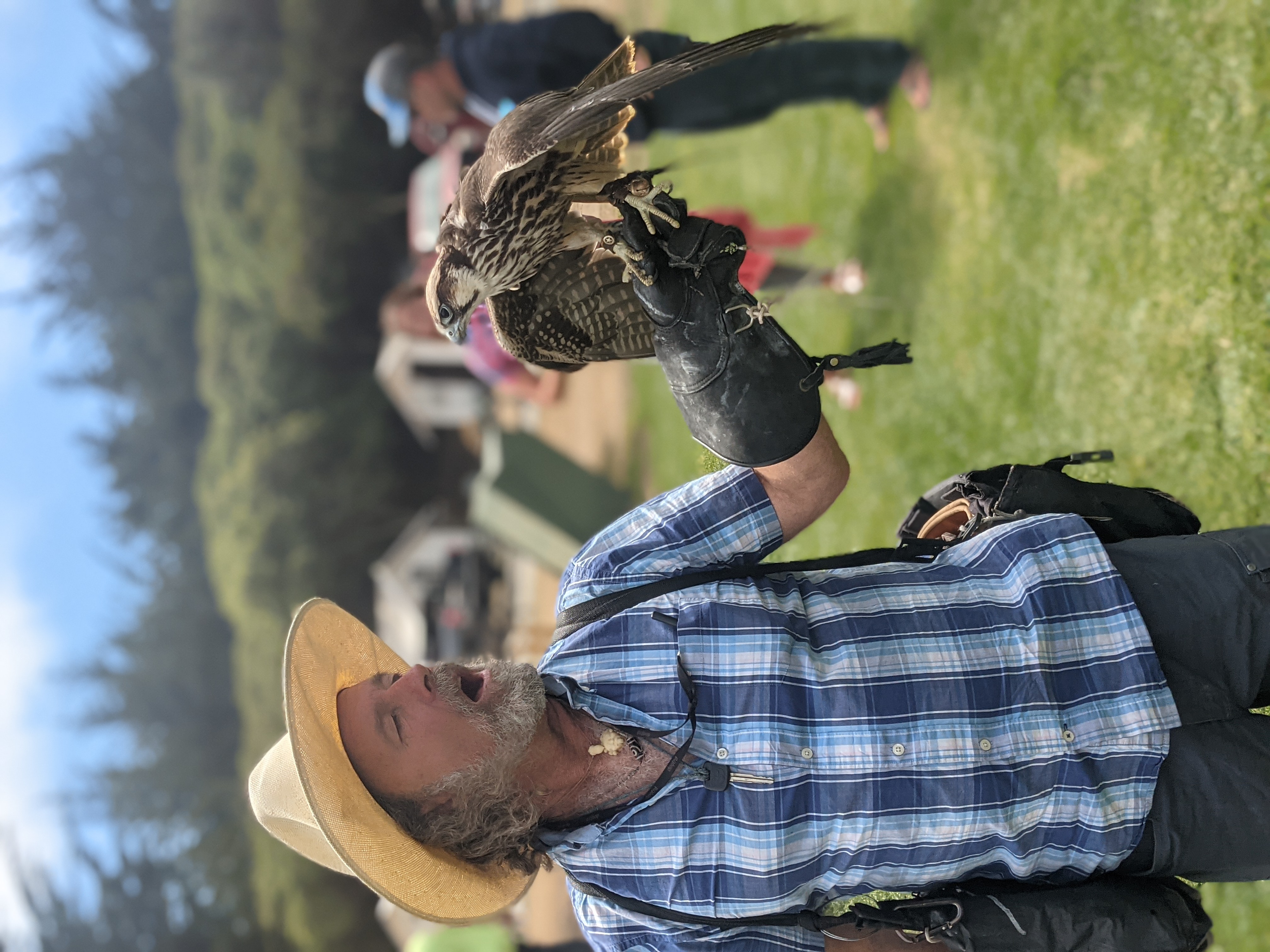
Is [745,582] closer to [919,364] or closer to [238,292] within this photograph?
[919,364]

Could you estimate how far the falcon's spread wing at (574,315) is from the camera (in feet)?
5.18

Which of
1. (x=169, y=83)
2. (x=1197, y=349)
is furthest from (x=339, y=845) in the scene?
(x=169, y=83)

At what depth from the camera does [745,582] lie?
163 cm

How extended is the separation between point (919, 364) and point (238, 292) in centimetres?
1105

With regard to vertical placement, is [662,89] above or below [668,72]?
above

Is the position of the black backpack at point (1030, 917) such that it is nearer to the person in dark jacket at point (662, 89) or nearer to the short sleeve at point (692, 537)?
the short sleeve at point (692, 537)

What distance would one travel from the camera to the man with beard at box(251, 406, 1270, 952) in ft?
4.85

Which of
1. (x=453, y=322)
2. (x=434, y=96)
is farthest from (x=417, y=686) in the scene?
(x=434, y=96)

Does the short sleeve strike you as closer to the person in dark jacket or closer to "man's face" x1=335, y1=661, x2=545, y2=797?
"man's face" x1=335, y1=661, x2=545, y2=797

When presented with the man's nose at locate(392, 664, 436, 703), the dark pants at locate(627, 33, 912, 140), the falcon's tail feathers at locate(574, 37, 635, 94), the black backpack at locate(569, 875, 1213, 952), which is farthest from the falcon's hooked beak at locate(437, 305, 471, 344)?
the dark pants at locate(627, 33, 912, 140)

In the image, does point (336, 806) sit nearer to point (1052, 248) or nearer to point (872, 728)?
point (872, 728)

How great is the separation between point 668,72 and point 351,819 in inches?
56.6

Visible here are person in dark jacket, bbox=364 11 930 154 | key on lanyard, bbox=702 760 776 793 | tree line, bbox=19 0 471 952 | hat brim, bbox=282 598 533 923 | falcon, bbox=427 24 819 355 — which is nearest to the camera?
falcon, bbox=427 24 819 355

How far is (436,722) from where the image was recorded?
1635 millimetres
